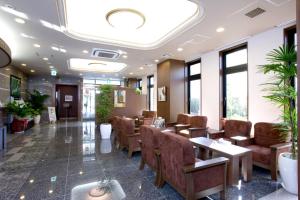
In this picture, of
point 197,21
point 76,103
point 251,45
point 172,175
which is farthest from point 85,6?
point 76,103

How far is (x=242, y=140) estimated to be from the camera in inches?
137

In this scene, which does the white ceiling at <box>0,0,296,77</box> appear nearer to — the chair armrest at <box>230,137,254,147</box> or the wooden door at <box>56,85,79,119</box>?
the chair armrest at <box>230,137,254,147</box>

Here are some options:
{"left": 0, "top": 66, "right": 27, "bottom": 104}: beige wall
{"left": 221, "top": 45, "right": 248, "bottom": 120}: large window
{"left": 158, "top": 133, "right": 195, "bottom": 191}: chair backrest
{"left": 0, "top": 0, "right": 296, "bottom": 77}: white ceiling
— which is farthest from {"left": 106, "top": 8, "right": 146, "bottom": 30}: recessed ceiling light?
{"left": 0, "top": 66, "right": 27, "bottom": 104}: beige wall

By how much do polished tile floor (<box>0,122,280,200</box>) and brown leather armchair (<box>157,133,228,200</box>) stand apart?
13.2 inches

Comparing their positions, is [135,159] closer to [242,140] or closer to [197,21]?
[242,140]

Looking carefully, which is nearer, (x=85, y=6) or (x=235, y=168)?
(x=235, y=168)

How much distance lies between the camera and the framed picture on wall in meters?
8.30

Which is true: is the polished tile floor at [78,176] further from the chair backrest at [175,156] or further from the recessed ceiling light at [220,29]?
the recessed ceiling light at [220,29]

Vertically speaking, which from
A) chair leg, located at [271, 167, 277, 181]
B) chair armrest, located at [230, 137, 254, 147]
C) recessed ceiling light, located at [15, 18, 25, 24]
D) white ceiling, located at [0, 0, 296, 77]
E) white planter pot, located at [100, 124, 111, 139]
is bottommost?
chair leg, located at [271, 167, 277, 181]

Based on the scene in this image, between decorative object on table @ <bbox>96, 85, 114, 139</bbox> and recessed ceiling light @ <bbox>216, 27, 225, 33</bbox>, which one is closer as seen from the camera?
recessed ceiling light @ <bbox>216, 27, 225, 33</bbox>

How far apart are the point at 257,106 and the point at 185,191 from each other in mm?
3420

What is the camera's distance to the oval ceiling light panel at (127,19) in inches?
137

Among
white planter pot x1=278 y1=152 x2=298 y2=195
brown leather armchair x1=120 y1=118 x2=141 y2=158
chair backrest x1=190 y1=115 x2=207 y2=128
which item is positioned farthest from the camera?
chair backrest x1=190 y1=115 x2=207 y2=128

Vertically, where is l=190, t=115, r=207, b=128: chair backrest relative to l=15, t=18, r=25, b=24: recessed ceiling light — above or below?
below
